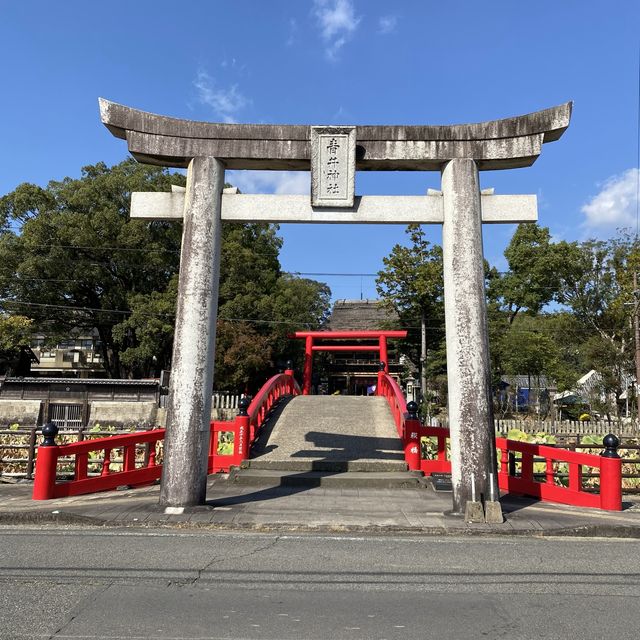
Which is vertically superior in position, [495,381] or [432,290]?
[432,290]

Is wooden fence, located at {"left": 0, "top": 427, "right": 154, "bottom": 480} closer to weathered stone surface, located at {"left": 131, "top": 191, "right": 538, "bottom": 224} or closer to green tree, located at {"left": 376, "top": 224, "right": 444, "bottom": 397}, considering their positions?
weathered stone surface, located at {"left": 131, "top": 191, "right": 538, "bottom": 224}

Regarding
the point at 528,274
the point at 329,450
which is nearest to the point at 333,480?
the point at 329,450

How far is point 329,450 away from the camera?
11797 millimetres

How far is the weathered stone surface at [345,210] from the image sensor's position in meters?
8.18

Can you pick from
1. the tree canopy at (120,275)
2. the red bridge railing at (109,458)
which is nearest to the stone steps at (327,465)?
the red bridge railing at (109,458)

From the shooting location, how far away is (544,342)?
30172 millimetres

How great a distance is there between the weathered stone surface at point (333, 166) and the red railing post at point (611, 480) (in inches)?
219

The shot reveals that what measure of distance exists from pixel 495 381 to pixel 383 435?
1855cm

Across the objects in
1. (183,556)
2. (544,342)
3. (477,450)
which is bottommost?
(183,556)

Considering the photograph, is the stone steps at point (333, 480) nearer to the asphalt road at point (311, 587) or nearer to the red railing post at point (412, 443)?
the red railing post at point (412, 443)

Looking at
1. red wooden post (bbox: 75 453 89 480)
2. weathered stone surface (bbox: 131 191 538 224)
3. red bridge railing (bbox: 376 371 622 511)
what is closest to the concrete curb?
red bridge railing (bbox: 376 371 622 511)

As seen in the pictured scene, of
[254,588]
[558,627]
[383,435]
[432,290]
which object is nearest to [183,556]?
[254,588]

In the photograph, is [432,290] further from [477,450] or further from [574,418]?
A: [477,450]

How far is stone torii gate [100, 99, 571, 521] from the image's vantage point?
7574 mm
